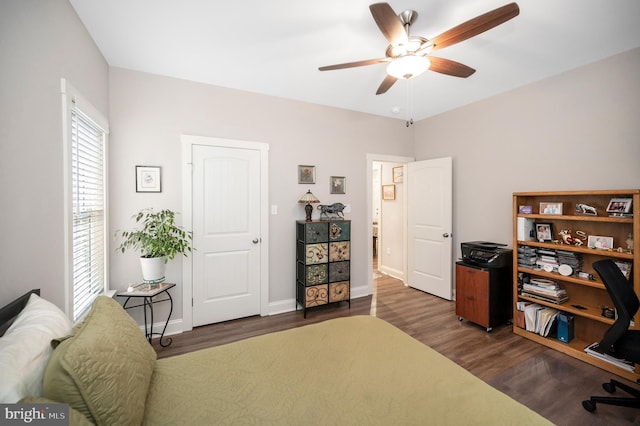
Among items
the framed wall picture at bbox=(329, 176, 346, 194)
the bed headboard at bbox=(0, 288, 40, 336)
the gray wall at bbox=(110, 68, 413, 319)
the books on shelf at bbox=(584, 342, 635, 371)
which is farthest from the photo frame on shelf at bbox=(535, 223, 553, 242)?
the bed headboard at bbox=(0, 288, 40, 336)

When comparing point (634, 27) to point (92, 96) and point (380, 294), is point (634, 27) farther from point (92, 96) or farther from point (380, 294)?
point (92, 96)

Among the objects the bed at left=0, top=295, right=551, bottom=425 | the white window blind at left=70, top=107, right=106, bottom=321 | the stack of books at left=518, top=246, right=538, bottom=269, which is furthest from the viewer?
the stack of books at left=518, top=246, right=538, bottom=269

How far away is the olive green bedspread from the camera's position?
983 millimetres

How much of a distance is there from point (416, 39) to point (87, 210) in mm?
2798

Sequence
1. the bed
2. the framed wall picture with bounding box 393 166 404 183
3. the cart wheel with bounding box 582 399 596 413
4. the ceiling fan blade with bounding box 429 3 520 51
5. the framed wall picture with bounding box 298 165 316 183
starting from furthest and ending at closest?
the framed wall picture with bounding box 393 166 404 183 → the framed wall picture with bounding box 298 165 316 183 → the cart wheel with bounding box 582 399 596 413 → the ceiling fan blade with bounding box 429 3 520 51 → the bed

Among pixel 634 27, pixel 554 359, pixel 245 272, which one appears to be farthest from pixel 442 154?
pixel 245 272

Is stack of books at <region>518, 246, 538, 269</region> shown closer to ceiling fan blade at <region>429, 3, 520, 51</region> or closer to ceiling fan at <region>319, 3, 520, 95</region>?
ceiling fan at <region>319, 3, 520, 95</region>

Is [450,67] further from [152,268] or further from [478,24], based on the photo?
[152,268]

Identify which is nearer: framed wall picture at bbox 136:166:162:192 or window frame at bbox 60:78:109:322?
window frame at bbox 60:78:109:322

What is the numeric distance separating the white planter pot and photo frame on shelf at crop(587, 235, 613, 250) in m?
4.02

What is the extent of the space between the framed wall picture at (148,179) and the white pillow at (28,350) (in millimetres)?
1843

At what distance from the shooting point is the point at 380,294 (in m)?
4.05

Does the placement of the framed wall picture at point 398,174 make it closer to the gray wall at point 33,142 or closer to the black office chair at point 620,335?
the black office chair at point 620,335

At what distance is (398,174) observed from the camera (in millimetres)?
4816
